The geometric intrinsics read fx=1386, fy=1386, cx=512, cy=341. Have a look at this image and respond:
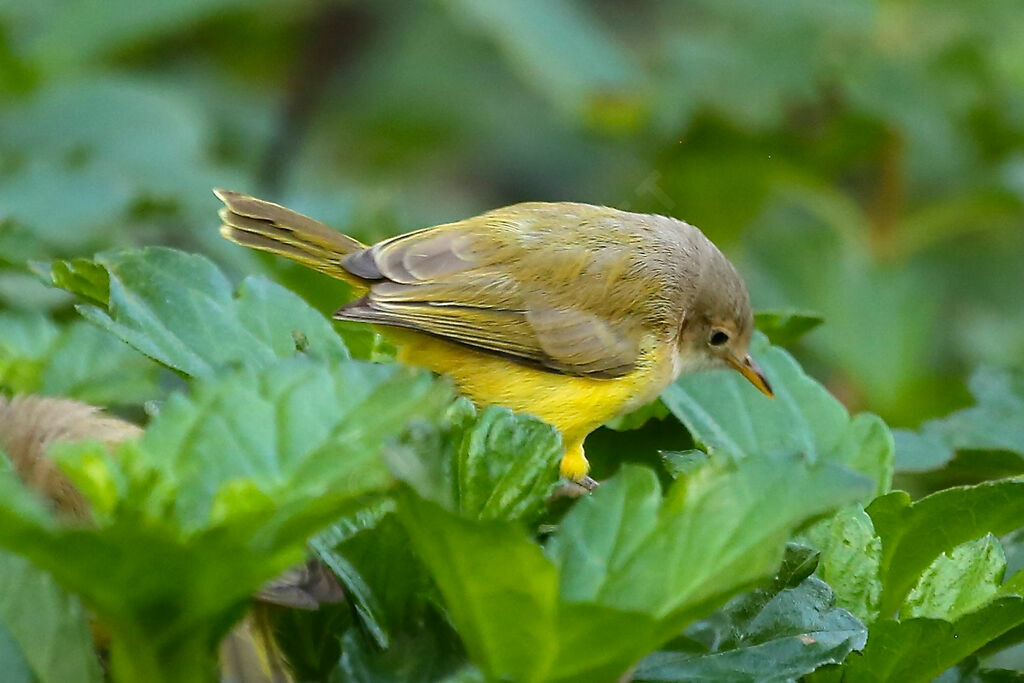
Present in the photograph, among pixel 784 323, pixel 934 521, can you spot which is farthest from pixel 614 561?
pixel 784 323

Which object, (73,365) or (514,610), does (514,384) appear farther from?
(514,610)

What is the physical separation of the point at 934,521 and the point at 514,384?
132 cm

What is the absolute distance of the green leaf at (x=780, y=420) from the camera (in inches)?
56.8

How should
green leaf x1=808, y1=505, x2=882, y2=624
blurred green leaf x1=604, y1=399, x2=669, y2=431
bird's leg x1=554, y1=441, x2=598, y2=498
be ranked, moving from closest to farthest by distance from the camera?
green leaf x1=808, y1=505, x2=882, y2=624, blurred green leaf x1=604, y1=399, x2=669, y2=431, bird's leg x1=554, y1=441, x2=598, y2=498

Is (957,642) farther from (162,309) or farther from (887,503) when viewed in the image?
(162,309)

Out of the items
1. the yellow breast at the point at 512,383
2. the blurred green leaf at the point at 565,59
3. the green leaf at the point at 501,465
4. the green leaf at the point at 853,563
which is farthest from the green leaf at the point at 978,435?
the blurred green leaf at the point at 565,59

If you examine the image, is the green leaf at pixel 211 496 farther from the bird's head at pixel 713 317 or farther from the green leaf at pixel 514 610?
the bird's head at pixel 713 317

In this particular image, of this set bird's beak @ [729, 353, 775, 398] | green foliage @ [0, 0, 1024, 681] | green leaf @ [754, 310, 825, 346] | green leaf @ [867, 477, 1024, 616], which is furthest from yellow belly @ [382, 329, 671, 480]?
green leaf @ [867, 477, 1024, 616]

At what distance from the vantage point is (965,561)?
124 cm

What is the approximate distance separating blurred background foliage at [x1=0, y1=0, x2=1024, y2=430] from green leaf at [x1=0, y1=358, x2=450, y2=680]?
1.74 metres

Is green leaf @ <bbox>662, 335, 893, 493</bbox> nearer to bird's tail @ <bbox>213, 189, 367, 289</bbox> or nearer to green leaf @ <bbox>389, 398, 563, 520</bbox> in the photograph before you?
green leaf @ <bbox>389, 398, 563, 520</bbox>

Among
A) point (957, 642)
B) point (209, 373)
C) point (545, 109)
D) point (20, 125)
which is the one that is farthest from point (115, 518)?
point (545, 109)

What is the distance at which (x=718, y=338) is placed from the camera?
2.87 m

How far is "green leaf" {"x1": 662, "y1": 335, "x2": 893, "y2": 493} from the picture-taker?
1.44m
